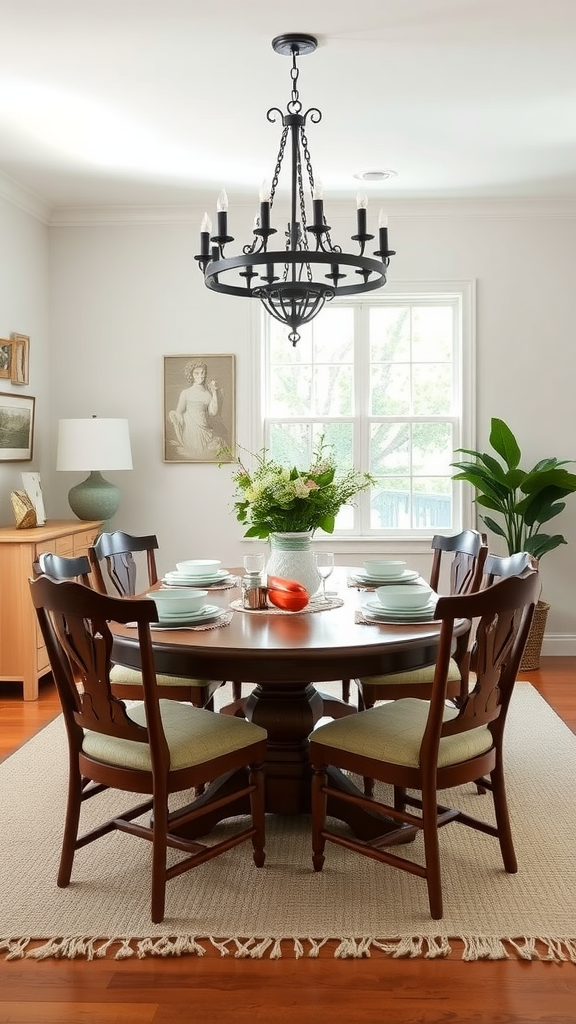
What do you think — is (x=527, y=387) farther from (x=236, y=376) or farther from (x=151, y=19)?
(x=151, y=19)

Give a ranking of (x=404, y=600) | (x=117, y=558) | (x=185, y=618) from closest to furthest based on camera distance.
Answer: (x=185, y=618)
(x=404, y=600)
(x=117, y=558)

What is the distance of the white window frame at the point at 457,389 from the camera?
5.99 meters

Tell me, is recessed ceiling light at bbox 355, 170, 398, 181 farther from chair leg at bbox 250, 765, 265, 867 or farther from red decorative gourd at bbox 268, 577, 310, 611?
chair leg at bbox 250, 765, 265, 867

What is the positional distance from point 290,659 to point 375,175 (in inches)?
148

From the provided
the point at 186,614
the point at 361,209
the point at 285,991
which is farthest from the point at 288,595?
the point at 361,209

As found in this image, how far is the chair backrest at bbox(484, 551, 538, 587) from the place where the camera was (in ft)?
9.82

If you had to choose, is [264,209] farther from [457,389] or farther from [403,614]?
[457,389]

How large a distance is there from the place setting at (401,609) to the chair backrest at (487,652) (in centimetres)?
29

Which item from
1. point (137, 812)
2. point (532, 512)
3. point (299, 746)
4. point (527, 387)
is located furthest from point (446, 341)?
point (137, 812)

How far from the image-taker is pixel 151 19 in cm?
341

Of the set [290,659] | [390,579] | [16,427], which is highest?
[16,427]

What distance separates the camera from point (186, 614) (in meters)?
2.89

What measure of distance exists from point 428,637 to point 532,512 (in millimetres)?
3083

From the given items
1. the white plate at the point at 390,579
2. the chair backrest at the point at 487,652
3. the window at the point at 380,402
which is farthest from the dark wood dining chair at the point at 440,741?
the window at the point at 380,402
